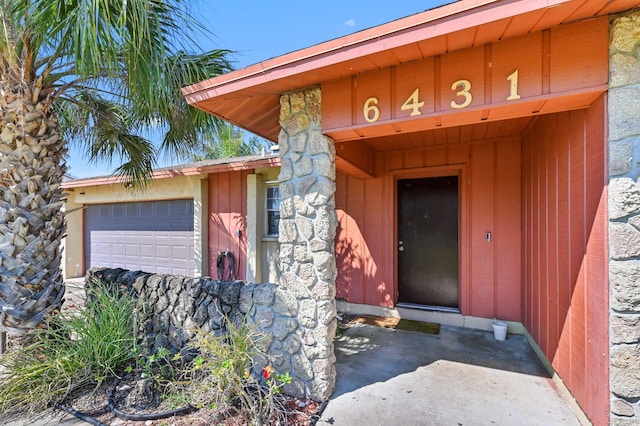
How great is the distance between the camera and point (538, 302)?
10.5 feet

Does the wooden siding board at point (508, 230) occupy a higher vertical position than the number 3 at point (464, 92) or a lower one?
lower

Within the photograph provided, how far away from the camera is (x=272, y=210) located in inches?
233

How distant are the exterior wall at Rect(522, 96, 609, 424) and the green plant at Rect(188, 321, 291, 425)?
85.8 inches

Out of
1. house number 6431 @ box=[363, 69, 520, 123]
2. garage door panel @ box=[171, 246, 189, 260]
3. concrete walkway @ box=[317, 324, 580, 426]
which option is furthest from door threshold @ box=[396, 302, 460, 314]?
garage door panel @ box=[171, 246, 189, 260]

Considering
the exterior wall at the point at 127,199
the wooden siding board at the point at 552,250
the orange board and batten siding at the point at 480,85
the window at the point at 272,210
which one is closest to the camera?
the orange board and batten siding at the point at 480,85

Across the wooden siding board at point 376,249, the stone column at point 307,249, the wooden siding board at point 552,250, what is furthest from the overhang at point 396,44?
the wooden siding board at point 376,249

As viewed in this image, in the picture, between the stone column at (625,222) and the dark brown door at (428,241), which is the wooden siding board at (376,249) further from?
the stone column at (625,222)

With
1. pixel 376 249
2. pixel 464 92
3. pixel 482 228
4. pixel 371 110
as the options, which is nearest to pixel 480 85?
pixel 464 92

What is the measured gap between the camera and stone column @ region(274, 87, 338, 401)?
2484mm

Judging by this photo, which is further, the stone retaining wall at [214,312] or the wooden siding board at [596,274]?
the stone retaining wall at [214,312]

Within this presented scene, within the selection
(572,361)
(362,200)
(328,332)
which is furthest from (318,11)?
(572,361)

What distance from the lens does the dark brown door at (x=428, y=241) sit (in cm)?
444

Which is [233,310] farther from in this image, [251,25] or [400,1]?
[400,1]

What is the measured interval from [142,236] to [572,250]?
324 inches
